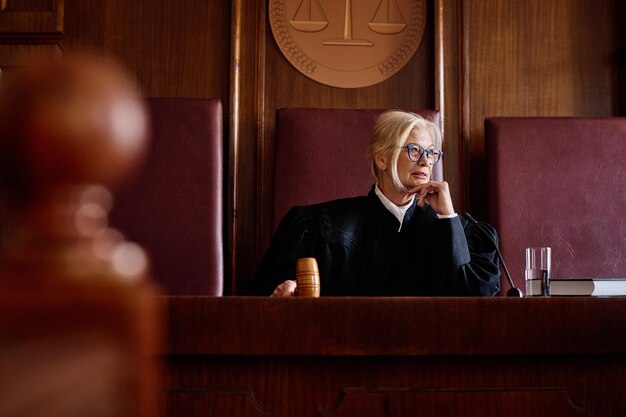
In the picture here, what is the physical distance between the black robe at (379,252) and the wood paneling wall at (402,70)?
0.48m

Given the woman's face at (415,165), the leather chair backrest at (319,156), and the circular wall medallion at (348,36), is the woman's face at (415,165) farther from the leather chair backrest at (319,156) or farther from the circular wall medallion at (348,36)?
the circular wall medallion at (348,36)

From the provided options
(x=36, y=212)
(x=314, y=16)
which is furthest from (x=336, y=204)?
(x=36, y=212)

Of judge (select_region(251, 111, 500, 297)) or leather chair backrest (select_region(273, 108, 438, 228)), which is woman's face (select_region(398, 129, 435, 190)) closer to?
judge (select_region(251, 111, 500, 297))

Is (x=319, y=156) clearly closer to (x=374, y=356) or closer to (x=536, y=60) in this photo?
(x=536, y=60)

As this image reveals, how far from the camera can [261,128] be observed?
2.94 metres

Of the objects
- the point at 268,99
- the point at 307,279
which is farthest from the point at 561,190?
the point at 307,279

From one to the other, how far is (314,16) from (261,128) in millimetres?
478

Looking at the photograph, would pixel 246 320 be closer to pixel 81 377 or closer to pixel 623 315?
A: pixel 623 315

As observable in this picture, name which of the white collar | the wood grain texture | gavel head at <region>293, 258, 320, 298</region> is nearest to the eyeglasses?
the white collar

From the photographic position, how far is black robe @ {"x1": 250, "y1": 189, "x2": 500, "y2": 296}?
2182 millimetres

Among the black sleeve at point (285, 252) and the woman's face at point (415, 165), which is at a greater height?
the woman's face at point (415, 165)

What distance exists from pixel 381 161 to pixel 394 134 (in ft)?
0.31

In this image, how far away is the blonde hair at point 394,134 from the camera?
97.5 inches

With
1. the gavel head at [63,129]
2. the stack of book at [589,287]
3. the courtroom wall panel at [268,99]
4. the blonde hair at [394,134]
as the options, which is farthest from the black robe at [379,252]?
the gavel head at [63,129]
